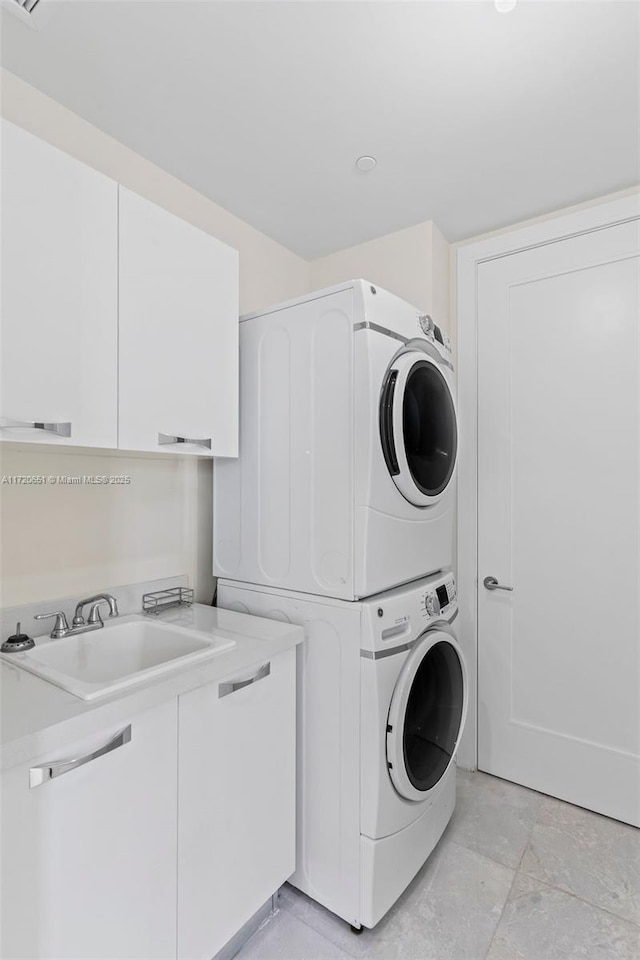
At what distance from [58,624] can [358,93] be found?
1893 millimetres

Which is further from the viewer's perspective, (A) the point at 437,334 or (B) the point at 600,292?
(B) the point at 600,292

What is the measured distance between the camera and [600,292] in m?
2.03

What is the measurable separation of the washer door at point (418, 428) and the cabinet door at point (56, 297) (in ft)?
2.63

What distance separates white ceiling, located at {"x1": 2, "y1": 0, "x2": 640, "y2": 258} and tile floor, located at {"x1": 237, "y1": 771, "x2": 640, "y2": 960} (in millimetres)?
2571

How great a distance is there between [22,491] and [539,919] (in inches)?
80.8

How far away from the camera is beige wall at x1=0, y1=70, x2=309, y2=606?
4.77ft

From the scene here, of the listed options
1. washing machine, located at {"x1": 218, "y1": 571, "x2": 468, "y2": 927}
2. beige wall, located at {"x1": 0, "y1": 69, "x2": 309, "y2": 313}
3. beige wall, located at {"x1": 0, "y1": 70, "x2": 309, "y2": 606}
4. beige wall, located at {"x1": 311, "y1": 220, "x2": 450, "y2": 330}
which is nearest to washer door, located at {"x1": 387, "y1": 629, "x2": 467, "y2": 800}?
washing machine, located at {"x1": 218, "y1": 571, "x2": 468, "y2": 927}

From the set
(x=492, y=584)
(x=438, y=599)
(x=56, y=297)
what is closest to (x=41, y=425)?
(x=56, y=297)

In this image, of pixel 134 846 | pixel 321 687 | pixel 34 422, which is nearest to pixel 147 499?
pixel 34 422

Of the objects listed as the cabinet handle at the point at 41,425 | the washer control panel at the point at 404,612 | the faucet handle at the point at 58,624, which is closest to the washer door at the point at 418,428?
the washer control panel at the point at 404,612

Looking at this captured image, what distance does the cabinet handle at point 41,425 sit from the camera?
109cm

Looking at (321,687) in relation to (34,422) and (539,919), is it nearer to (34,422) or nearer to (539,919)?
(539,919)

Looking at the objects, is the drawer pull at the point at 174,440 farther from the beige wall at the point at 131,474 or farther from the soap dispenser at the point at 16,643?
the soap dispenser at the point at 16,643

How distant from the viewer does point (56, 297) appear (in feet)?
3.94
